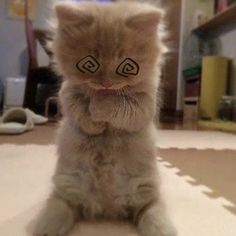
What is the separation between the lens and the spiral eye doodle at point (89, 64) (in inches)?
22.6

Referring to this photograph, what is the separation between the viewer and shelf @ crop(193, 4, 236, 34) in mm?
3221

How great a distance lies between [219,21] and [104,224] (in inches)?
126

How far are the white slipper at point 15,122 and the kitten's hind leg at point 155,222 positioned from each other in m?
1.55

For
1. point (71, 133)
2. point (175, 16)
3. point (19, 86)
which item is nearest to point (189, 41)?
point (175, 16)

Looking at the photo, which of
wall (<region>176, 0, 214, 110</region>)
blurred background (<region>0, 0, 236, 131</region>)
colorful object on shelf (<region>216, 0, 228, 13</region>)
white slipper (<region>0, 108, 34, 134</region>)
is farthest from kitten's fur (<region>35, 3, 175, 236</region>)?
wall (<region>176, 0, 214, 110</region>)

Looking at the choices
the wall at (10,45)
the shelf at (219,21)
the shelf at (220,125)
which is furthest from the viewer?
the wall at (10,45)

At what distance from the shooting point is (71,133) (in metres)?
0.68

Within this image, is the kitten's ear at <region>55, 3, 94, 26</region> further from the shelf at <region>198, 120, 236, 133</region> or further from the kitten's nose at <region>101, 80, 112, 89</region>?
the shelf at <region>198, 120, 236, 133</region>

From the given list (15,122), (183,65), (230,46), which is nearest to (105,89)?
(15,122)

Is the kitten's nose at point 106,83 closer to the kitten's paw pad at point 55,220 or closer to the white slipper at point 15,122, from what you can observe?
the kitten's paw pad at point 55,220

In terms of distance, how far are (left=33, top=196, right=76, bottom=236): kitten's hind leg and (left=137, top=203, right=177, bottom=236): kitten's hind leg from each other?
0.12 m

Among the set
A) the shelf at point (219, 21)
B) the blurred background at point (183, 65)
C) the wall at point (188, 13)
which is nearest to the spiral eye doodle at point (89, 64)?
the blurred background at point (183, 65)

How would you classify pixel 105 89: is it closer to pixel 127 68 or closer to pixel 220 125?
pixel 127 68

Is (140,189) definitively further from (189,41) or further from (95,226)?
(189,41)
